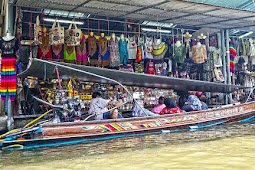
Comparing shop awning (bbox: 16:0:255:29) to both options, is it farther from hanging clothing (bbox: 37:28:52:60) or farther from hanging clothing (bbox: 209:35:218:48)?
hanging clothing (bbox: 209:35:218:48)

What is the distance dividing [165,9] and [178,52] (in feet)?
8.33

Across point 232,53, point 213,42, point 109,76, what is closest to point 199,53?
point 213,42

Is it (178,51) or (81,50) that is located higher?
(178,51)

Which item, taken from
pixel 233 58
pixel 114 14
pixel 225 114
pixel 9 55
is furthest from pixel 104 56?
pixel 233 58

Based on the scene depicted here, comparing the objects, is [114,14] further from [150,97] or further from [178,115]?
[178,115]

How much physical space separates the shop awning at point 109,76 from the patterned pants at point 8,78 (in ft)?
4.30

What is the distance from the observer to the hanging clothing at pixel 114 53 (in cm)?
953

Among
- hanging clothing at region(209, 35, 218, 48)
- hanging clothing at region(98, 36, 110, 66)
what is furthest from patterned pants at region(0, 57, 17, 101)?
hanging clothing at region(209, 35, 218, 48)

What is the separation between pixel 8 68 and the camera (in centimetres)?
741

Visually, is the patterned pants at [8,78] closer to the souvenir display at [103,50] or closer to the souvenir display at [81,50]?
the souvenir display at [81,50]

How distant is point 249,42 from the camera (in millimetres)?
12383

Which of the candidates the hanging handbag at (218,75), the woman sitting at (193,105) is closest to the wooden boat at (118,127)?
the woman sitting at (193,105)

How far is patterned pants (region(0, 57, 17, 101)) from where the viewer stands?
24.2 feet

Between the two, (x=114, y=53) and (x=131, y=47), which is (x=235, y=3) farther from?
(x=114, y=53)
